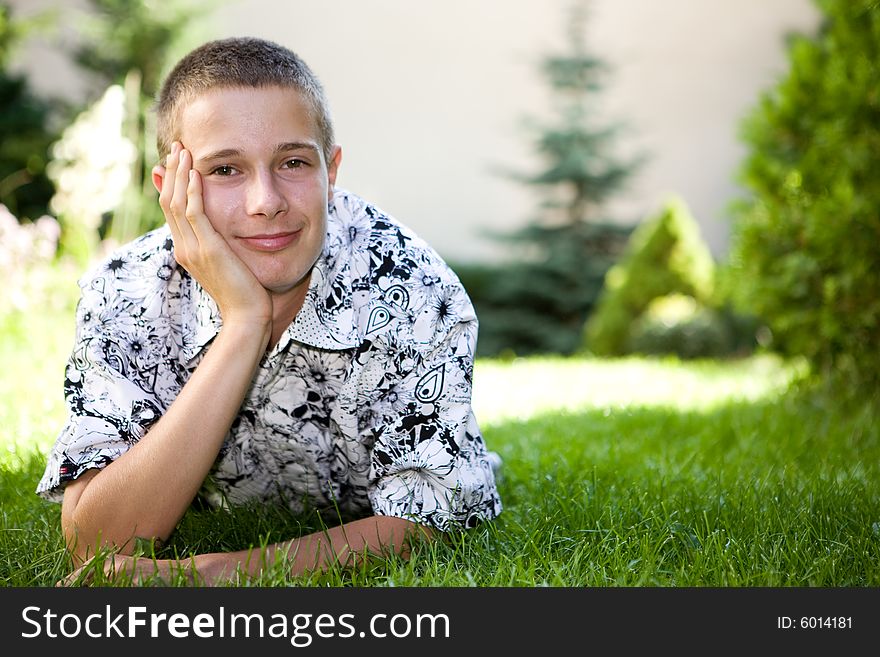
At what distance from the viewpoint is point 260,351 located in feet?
6.53

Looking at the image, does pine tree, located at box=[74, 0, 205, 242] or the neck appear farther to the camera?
pine tree, located at box=[74, 0, 205, 242]

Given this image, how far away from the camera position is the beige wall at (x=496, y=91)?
14.7 m

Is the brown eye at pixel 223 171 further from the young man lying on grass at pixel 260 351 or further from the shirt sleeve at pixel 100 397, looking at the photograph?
the shirt sleeve at pixel 100 397

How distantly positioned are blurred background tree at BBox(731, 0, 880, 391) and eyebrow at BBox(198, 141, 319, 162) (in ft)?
10.1

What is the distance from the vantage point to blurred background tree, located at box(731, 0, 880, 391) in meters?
4.14

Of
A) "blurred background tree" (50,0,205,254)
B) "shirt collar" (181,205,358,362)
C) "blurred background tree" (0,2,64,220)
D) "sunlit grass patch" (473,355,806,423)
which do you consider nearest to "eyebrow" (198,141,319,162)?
"shirt collar" (181,205,358,362)

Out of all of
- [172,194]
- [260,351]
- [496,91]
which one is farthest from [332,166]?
[496,91]

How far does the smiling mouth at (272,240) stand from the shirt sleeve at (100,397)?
1.27 feet

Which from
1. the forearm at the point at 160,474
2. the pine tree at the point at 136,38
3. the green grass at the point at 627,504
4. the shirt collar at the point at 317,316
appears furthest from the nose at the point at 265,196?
the pine tree at the point at 136,38

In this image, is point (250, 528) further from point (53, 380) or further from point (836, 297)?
point (836, 297)

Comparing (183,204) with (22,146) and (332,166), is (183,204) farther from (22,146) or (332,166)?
(22,146)

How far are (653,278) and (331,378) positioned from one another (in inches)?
294

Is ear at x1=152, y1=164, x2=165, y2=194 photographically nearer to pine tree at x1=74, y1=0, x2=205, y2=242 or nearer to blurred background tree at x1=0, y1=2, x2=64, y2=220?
blurred background tree at x1=0, y1=2, x2=64, y2=220
